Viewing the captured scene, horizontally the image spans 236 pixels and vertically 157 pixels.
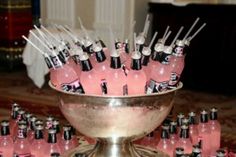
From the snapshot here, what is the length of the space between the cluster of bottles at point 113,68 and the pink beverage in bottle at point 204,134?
34cm

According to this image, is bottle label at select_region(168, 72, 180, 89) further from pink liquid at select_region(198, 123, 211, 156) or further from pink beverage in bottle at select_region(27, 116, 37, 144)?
pink beverage in bottle at select_region(27, 116, 37, 144)

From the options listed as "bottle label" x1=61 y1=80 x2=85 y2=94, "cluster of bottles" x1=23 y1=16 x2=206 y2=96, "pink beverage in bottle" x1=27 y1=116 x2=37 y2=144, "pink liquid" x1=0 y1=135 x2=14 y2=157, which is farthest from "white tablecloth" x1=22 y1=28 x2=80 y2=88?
"bottle label" x1=61 y1=80 x2=85 y2=94

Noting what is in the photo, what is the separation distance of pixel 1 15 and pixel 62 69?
5.34 meters

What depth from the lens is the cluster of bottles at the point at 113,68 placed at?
1.12m

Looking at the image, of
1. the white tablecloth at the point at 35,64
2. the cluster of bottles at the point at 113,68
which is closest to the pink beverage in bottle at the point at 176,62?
the cluster of bottles at the point at 113,68

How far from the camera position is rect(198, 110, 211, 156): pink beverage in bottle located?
4.84ft

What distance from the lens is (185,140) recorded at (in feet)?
4.65

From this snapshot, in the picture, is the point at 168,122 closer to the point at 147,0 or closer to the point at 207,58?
the point at 207,58

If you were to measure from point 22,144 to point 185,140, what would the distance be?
47cm

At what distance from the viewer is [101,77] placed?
1123mm

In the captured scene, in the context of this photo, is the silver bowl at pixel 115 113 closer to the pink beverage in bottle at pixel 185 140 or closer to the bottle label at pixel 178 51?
the bottle label at pixel 178 51

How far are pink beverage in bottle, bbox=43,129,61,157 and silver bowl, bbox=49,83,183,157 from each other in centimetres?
19

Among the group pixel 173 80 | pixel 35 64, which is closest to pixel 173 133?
pixel 173 80

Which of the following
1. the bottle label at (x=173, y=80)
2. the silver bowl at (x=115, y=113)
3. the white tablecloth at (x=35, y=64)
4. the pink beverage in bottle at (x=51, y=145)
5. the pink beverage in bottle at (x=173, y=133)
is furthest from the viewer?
the white tablecloth at (x=35, y=64)
